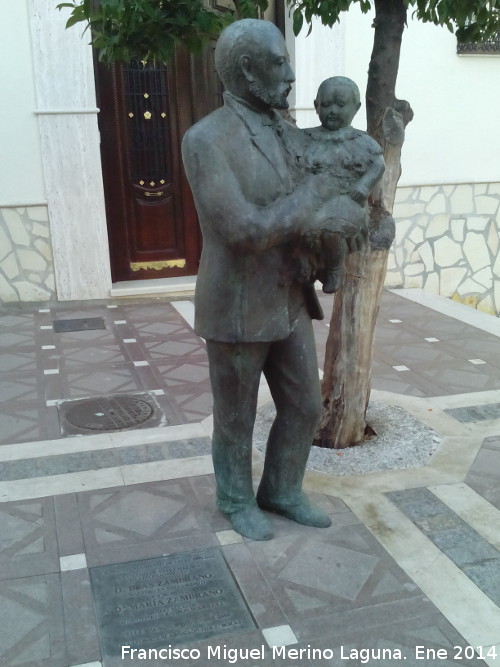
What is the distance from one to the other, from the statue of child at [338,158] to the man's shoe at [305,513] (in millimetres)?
1079

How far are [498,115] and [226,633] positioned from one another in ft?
24.4

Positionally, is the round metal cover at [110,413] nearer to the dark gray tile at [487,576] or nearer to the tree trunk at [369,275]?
the tree trunk at [369,275]

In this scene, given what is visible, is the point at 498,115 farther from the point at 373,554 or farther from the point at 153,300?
the point at 373,554

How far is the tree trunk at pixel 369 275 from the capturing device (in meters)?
3.96

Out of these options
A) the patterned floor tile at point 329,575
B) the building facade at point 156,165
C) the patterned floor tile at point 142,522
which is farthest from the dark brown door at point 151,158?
the patterned floor tile at point 329,575

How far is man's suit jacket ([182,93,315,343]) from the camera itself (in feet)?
8.56

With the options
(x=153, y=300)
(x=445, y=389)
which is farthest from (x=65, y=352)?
(x=445, y=389)

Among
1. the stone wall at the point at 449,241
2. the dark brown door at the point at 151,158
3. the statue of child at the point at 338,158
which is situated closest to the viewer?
the statue of child at the point at 338,158

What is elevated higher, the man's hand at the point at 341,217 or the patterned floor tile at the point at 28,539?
the man's hand at the point at 341,217

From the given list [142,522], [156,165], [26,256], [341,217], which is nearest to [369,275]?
[341,217]

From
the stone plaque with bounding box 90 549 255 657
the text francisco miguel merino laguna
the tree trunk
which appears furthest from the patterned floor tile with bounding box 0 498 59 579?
the tree trunk

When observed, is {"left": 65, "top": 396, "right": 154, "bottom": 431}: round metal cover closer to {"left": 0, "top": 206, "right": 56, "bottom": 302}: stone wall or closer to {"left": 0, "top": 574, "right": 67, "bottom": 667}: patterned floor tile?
{"left": 0, "top": 574, "right": 67, "bottom": 667}: patterned floor tile

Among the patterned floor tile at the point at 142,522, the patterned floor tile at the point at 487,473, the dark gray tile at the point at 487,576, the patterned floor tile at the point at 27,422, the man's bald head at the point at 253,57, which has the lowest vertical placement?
the patterned floor tile at the point at 487,473

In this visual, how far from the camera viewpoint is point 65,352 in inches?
240
